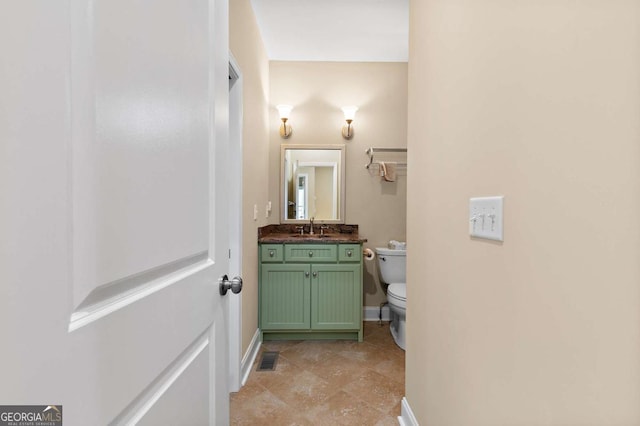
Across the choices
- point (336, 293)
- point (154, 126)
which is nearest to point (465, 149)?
point (154, 126)

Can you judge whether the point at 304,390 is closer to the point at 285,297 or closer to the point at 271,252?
the point at 285,297

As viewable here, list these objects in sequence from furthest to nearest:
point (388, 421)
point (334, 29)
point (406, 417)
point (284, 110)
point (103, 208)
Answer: point (284, 110) → point (334, 29) → point (388, 421) → point (406, 417) → point (103, 208)

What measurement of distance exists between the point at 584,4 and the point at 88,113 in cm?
84

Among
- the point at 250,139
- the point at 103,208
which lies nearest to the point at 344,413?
the point at 103,208

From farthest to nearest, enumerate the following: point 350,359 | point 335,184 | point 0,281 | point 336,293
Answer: point 335,184 < point 336,293 < point 350,359 < point 0,281

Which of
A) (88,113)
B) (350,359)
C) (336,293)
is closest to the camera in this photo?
(88,113)

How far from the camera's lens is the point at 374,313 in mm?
3150

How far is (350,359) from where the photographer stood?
235 centimetres

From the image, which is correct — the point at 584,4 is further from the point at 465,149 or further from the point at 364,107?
the point at 364,107

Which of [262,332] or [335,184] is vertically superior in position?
[335,184]

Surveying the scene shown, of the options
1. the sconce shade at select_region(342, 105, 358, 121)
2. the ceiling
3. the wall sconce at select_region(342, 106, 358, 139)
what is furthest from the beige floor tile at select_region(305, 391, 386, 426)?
the ceiling

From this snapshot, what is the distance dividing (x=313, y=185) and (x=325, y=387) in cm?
188

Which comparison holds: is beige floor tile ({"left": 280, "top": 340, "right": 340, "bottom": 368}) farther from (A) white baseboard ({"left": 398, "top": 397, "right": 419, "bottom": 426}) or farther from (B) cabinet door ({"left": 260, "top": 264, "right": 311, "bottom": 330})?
(A) white baseboard ({"left": 398, "top": 397, "right": 419, "bottom": 426})

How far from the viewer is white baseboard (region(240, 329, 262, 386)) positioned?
204 cm
